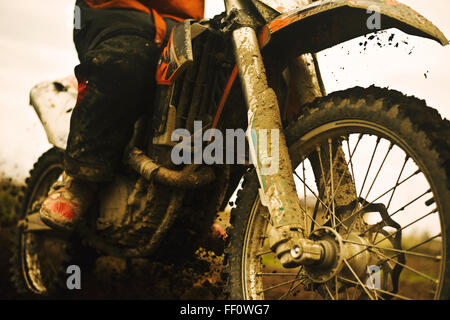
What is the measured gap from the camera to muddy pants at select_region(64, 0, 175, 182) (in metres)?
2.10

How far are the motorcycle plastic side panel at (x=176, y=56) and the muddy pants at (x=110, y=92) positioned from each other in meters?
0.17

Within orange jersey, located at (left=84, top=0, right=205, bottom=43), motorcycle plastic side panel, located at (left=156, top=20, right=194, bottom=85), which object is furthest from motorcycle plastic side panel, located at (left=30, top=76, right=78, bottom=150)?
motorcycle plastic side panel, located at (left=156, top=20, right=194, bottom=85)

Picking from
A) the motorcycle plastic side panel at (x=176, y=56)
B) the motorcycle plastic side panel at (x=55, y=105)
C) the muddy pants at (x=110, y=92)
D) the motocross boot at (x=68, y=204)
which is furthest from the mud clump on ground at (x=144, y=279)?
the motorcycle plastic side panel at (x=176, y=56)

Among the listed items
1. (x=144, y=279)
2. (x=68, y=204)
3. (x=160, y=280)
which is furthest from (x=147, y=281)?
(x=68, y=204)

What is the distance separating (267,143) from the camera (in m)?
1.52

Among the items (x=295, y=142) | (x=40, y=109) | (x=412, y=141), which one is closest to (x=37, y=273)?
(x=40, y=109)

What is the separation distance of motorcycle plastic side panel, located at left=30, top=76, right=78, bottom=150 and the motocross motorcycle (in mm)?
29

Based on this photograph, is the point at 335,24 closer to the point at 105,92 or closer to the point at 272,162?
the point at 272,162

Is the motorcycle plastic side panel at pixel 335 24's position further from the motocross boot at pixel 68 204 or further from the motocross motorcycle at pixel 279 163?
the motocross boot at pixel 68 204

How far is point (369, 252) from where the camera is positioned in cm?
148

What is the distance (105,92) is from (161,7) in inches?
25.5

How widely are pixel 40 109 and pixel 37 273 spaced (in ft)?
3.99

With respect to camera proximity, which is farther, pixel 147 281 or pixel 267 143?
pixel 147 281
